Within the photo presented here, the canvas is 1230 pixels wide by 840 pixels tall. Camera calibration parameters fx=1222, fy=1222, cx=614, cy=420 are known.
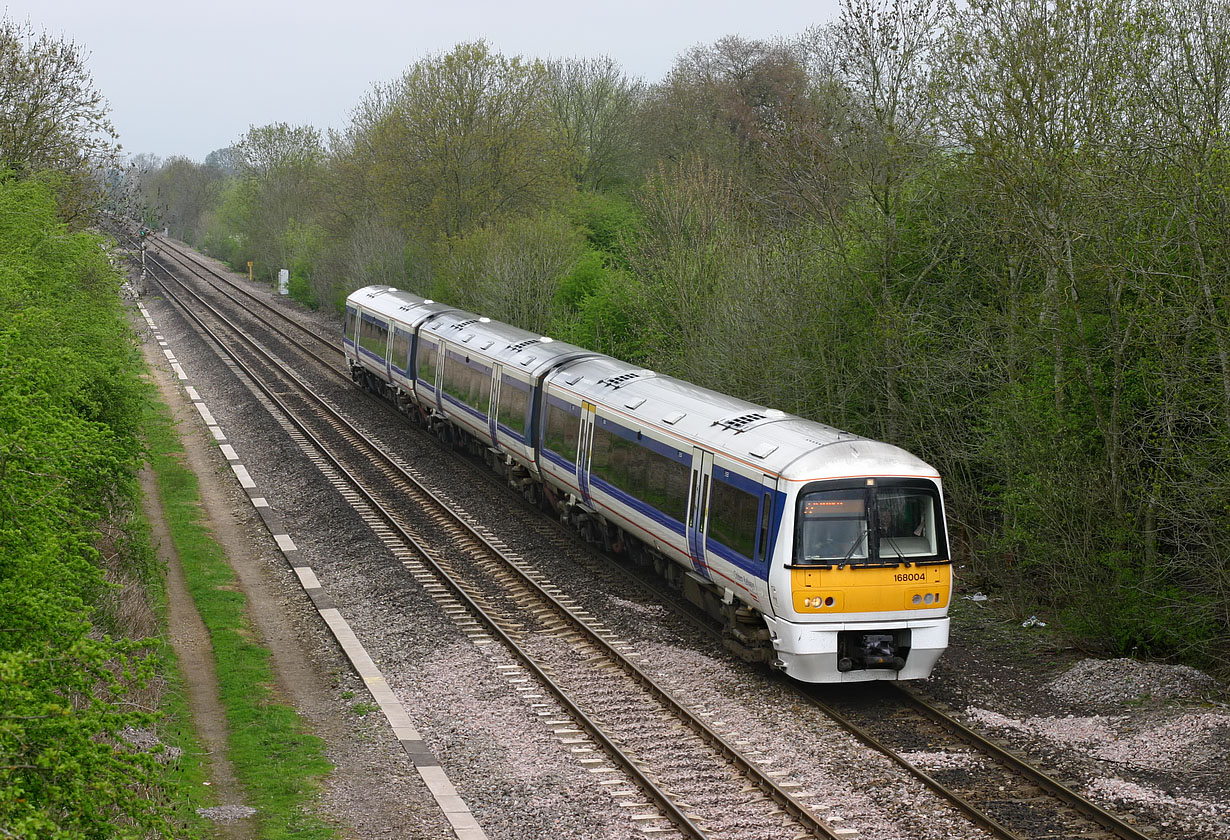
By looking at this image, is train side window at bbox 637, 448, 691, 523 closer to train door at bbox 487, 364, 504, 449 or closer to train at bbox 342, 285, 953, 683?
train at bbox 342, 285, 953, 683

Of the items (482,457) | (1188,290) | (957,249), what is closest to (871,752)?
(1188,290)

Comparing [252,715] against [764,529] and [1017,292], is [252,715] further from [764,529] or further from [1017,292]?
[1017,292]

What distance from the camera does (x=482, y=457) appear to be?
2677cm

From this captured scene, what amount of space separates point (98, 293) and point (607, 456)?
10380mm

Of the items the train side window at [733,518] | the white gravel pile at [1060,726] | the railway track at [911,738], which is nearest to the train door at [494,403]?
the railway track at [911,738]

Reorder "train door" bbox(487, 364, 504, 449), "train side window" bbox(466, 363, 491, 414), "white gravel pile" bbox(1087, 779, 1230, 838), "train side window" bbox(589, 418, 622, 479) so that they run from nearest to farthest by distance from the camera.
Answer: "white gravel pile" bbox(1087, 779, 1230, 838) < "train side window" bbox(589, 418, 622, 479) < "train door" bbox(487, 364, 504, 449) < "train side window" bbox(466, 363, 491, 414)

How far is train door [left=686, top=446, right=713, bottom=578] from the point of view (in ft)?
47.9

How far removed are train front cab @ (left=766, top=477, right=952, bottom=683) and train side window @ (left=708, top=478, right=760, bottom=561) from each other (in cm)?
81

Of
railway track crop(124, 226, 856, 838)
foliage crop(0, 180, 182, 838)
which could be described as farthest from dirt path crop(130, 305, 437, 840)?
railway track crop(124, 226, 856, 838)

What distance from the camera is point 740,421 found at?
14992 mm

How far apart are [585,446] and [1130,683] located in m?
8.55

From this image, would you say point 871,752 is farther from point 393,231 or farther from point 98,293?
point 393,231

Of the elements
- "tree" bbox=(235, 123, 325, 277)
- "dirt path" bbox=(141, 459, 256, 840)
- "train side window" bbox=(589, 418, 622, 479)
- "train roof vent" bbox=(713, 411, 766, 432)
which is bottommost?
"dirt path" bbox=(141, 459, 256, 840)

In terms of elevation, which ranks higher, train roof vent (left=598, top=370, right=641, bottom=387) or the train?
train roof vent (left=598, top=370, right=641, bottom=387)
